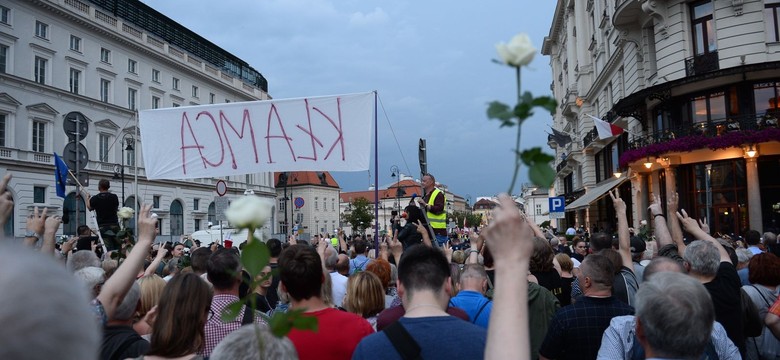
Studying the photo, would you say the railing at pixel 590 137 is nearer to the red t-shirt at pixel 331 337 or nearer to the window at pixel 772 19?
the window at pixel 772 19

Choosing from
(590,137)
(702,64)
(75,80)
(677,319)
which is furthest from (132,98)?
(677,319)

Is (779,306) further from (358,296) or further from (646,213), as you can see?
(646,213)

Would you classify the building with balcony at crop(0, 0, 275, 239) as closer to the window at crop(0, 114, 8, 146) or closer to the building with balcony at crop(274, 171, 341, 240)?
the window at crop(0, 114, 8, 146)

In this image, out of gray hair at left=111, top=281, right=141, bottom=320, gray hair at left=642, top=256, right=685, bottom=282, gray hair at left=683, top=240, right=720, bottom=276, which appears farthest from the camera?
gray hair at left=683, top=240, right=720, bottom=276

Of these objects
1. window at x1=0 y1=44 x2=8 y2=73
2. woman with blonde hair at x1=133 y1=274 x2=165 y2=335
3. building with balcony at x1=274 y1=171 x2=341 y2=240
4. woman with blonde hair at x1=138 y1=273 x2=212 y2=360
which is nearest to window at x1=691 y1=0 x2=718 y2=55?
woman with blonde hair at x1=133 y1=274 x2=165 y2=335

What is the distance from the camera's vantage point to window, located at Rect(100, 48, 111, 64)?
46844mm

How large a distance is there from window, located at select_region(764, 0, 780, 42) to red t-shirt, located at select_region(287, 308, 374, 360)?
23322mm

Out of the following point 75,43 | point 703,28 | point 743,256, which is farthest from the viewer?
point 75,43

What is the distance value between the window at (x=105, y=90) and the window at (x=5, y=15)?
9701 millimetres

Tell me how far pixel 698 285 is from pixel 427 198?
607 centimetres

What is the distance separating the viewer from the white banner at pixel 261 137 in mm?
8094

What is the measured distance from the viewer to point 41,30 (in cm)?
4069

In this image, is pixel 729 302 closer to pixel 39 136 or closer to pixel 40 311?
pixel 40 311

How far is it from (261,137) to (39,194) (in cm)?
4006
